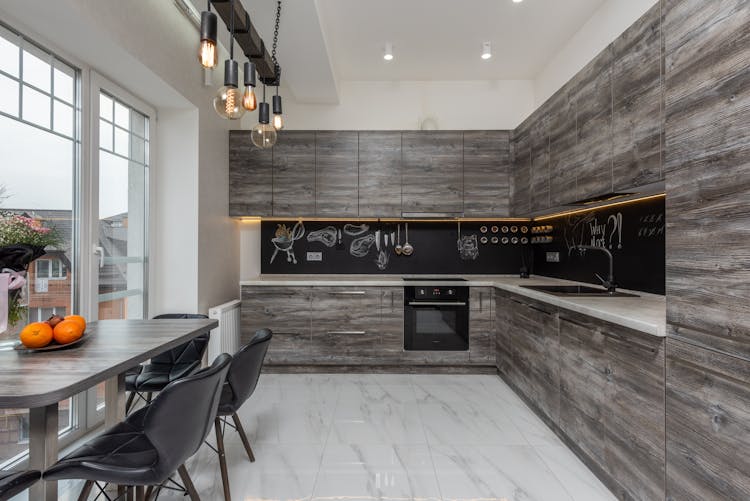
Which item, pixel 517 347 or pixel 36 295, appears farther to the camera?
pixel 517 347

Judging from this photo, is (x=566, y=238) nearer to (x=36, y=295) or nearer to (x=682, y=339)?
(x=682, y=339)

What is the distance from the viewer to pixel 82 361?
128 centimetres

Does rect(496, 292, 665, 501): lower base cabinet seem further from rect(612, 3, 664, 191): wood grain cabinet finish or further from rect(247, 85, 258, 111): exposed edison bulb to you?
rect(247, 85, 258, 111): exposed edison bulb

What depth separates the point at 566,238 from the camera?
340cm

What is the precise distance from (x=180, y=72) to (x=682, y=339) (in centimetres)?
322

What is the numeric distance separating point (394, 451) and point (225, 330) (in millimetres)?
1806

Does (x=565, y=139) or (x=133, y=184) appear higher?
(x=565, y=139)

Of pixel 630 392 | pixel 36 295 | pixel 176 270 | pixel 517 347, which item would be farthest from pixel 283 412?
pixel 630 392

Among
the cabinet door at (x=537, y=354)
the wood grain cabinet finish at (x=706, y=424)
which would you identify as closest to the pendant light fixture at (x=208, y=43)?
the wood grain cabinet finish at (x=706, y=424)

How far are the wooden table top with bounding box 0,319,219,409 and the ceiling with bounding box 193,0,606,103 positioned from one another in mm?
1985

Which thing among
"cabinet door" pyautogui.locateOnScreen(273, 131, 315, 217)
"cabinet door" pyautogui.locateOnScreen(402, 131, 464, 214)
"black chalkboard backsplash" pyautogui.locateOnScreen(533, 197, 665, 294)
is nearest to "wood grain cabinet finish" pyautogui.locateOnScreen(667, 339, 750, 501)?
"black chalkboard backsplash" pyautogui.locateOnScreen(533, 197, 665, 294)

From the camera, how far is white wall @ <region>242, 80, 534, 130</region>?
3982 millimetres

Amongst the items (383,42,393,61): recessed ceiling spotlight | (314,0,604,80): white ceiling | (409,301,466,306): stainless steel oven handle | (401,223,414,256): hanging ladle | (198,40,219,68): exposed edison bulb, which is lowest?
(409,301,466,306): stainless steel oven handle

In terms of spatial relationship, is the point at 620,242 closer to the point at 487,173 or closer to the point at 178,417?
the point at 487,173
